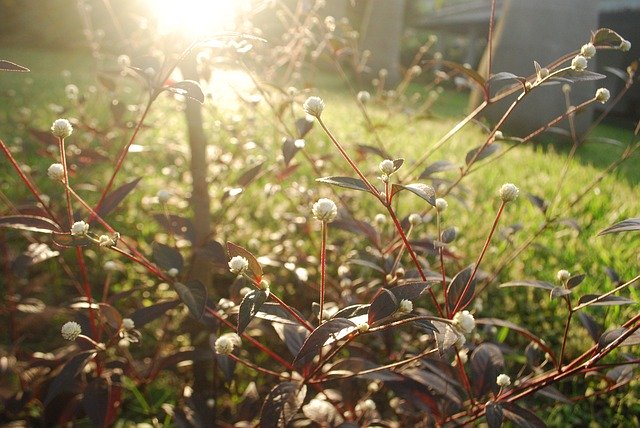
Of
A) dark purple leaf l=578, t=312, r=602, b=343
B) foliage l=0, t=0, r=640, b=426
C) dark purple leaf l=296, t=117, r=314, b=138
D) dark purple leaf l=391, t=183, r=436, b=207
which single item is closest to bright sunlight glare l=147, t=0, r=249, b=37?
foliage l=0, t=0, r=640, b=426

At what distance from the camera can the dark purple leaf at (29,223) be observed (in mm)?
897

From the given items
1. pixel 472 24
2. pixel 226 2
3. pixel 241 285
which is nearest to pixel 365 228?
pixel 241 285

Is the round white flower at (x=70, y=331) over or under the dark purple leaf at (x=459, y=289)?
under

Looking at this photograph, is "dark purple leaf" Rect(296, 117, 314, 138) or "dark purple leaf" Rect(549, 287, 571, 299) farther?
"dark purple leaf" Rect(296, 117, 314, 138)

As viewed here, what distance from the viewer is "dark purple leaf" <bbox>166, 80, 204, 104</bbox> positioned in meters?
0.80

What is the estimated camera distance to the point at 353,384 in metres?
1.24

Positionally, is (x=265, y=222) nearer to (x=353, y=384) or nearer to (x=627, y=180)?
(x=353, y=384)

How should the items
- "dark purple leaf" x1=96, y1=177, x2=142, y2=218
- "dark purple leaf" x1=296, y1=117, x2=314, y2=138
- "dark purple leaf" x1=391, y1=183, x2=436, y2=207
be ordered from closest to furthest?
1. "dark purple leaf" x1=391, y1=183, x2=436, y2=207
2. "dark purple leaf" x1=96, y1=177, x2=142, y2=218
3. "dark purple leaf" x1=296, y1=117, x2=314, y2=138

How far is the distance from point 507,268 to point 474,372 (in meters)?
1.12

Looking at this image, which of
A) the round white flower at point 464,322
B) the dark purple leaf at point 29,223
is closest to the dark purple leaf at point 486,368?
the round white flower at point 464,322

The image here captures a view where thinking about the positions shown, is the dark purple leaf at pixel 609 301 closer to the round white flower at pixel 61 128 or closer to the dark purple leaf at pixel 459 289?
the dark purple leaf at pixel 459 289

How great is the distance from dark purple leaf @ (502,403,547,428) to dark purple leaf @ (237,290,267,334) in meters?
0.46

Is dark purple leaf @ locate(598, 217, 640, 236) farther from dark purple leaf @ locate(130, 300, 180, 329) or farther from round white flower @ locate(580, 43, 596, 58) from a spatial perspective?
dark purple leaf @ locate(130, 300, 180, 329)

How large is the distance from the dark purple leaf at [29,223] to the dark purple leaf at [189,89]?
12.9 inches
